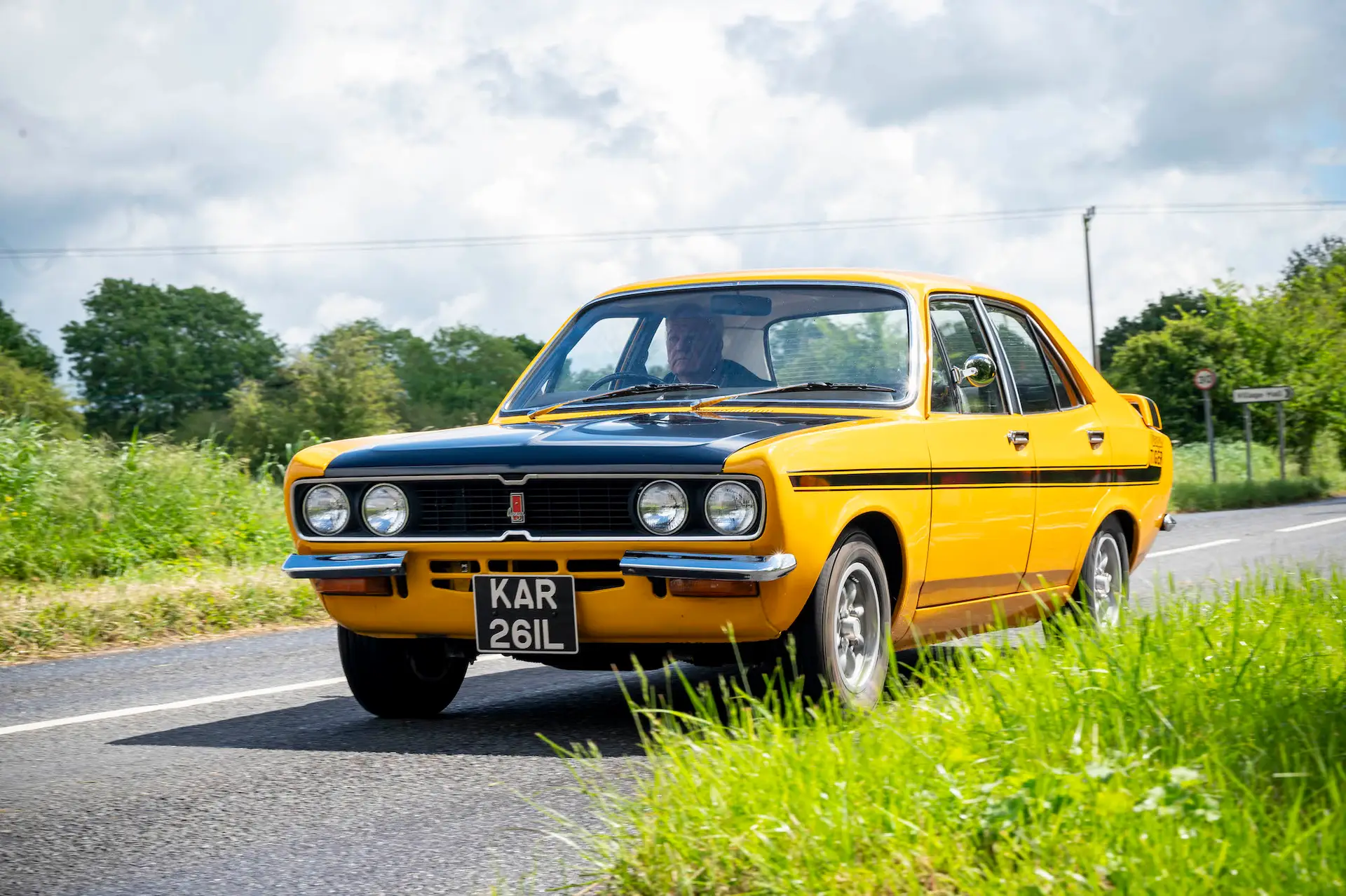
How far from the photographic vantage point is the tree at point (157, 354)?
258 ft

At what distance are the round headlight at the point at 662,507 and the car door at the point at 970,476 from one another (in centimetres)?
119

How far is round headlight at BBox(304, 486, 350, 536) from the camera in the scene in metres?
5.50

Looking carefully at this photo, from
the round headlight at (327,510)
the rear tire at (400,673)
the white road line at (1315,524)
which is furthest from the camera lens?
the white road line at (1315,524)

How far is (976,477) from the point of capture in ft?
19.9

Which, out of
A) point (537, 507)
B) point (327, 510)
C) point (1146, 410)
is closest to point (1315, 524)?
point (1146, 410)

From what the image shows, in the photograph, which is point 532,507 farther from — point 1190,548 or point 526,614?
point 1190,548

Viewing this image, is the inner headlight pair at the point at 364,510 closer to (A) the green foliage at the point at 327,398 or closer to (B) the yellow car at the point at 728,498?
(B) the yellow car at the point at 728,498

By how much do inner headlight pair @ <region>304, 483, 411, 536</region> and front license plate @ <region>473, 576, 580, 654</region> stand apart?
0.41m

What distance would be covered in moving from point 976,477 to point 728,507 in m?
1.51

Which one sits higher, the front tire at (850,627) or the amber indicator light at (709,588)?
the amber indicator light at (709,588)

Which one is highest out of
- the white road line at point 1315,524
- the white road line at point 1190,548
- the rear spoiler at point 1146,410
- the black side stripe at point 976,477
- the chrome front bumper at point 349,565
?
the rear spoiler at point 1146,410

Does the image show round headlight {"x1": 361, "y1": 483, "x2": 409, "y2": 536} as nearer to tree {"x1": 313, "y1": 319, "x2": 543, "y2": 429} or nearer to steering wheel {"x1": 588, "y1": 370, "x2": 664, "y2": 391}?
steering wheel {"x1": 588, "y1": 370, "x2": 664, "y2": 391}

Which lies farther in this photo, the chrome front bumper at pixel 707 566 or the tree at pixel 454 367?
the tree at pixel 454 367

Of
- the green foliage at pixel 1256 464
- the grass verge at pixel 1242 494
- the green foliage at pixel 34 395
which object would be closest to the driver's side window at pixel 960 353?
the grass verge at pixel 1242 494
